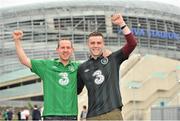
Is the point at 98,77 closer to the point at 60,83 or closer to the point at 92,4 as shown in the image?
the point at 60,83

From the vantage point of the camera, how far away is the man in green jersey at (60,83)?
18.3 ft

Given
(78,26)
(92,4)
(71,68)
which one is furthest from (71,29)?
(71,68)

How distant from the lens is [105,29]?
2987 inches

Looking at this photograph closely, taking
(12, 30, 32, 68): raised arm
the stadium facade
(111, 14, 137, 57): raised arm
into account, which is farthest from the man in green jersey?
the stadium facade

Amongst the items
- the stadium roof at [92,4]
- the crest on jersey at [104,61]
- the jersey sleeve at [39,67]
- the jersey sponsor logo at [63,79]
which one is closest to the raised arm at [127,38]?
the crest on jersey at [104,61]

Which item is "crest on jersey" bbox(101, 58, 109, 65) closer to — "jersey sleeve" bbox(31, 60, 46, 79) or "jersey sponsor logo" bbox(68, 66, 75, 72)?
"jersey sponsor logo" bbox(68, 66, 75, 72)

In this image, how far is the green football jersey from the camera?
5.58 m

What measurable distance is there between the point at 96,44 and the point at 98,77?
32 cm

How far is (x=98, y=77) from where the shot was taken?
5.63 m

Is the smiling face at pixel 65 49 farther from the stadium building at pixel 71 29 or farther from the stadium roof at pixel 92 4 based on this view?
the stadium roof at pixel 92 4

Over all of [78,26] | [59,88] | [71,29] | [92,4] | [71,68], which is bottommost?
[71,29]

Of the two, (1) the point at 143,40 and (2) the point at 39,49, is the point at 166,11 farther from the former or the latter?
(2) the point at 39,49

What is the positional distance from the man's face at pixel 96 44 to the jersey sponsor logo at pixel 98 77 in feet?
0.59

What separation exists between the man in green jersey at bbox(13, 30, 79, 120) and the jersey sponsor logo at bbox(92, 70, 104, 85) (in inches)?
8.0
